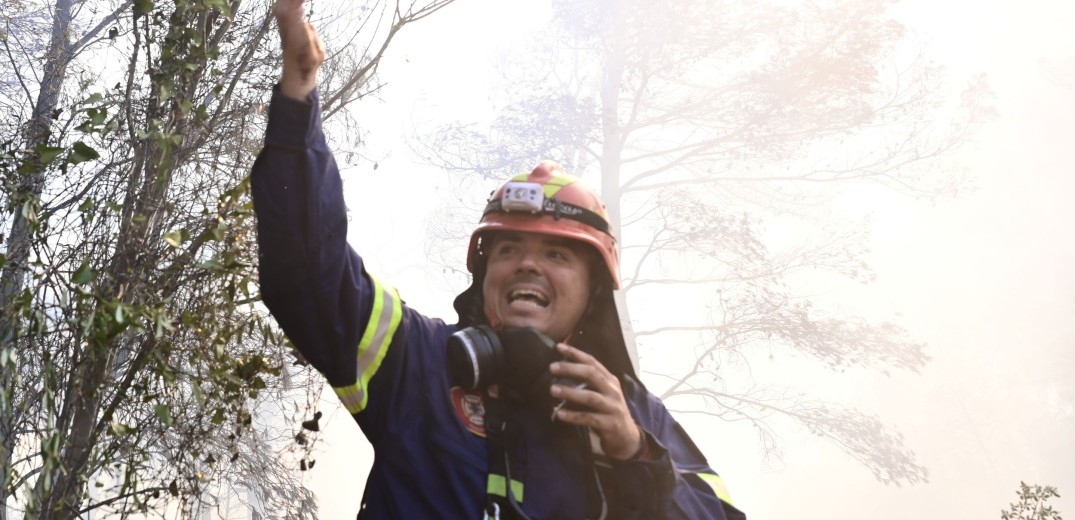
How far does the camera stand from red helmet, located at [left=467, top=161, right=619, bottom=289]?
2.72 meters

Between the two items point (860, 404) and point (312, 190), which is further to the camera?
point (860, 404)

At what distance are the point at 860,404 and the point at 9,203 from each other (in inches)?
1363

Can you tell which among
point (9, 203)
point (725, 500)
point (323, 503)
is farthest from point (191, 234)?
point (323, 503)

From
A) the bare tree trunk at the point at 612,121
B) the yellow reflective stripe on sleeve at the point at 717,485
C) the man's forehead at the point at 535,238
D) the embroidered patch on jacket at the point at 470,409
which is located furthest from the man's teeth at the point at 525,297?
the bare tree trunk at the point at 612,121

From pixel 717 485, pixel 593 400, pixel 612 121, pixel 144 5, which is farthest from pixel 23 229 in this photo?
pixel 612 121

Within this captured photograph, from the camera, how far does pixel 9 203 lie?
10.9ft

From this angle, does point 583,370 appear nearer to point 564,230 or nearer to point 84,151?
point 564,230

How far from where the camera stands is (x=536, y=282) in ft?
8.84

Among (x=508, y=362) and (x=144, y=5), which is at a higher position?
(x=144, y=5)

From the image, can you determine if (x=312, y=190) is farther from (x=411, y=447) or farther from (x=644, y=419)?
(x=644, y=419)

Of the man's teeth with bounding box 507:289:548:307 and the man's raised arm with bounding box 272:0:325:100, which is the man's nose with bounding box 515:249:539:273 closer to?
the man's teeth with bounding box 507:289:548:307

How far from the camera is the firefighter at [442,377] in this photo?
2.19 m

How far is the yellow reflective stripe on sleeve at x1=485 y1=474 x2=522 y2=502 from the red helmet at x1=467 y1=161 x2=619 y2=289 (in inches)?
26.7

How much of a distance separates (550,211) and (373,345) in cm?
64
